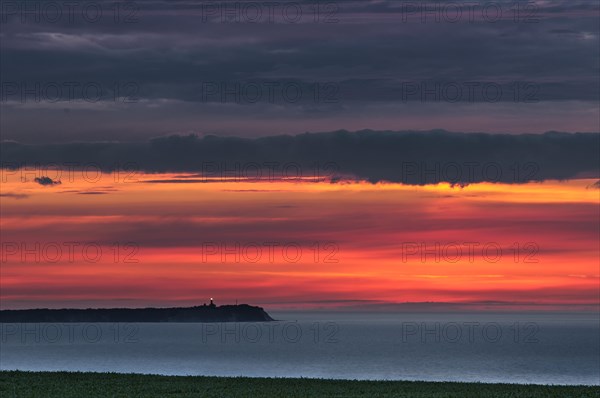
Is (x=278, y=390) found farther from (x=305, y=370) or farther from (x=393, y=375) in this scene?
(x=305, y=370)

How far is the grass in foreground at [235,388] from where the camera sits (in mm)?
40625

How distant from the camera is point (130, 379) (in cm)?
4619

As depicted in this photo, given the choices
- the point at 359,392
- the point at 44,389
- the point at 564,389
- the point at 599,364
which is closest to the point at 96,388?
the point at 44,389

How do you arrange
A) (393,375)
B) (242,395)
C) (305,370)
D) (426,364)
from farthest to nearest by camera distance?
(426,364) < (305,370) < (393,375) < (242,395)

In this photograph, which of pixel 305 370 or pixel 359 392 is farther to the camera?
pixel 305 370

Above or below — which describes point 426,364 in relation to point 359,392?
→ below

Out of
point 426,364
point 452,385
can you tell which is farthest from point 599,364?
point 452,385

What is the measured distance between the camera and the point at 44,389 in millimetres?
42156

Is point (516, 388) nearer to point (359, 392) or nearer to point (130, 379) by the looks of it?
point (359, 392)

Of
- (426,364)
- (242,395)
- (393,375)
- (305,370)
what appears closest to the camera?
(242,395)

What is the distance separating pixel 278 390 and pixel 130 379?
28.8 ft

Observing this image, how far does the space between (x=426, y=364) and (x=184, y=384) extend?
127371 millimetres

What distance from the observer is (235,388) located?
1683 inches

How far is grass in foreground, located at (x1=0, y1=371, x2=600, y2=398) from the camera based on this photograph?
40625 mm
